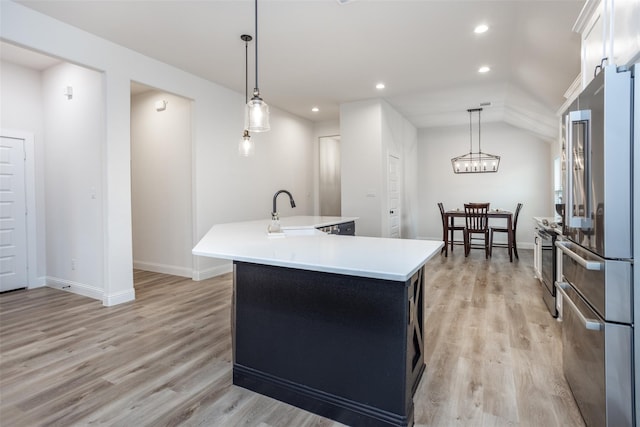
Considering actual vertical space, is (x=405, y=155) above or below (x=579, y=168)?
above

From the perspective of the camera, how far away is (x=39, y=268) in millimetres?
4410

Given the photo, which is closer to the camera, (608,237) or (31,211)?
(608,237)

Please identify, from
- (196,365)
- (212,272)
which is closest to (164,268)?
(212,272)

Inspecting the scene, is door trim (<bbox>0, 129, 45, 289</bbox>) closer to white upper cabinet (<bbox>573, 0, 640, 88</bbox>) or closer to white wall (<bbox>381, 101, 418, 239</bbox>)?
white wall (<bbox>381, 101, 418, 239</bbox>)

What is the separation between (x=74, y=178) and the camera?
13.1 ft

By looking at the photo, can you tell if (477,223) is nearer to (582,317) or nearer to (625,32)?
(582,317)

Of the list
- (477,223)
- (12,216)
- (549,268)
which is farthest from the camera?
(477,223)

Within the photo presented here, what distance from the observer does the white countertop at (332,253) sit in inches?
55.7

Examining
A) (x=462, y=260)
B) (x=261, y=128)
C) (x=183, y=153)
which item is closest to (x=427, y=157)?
(x=462, y=260)

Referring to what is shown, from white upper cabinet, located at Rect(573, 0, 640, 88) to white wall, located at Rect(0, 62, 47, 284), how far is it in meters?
5.78

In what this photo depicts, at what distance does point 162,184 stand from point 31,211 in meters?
1.58

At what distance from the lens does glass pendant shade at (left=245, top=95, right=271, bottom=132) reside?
2408 mm

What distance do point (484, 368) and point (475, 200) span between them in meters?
6.21

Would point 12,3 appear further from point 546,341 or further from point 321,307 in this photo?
point 546,341
